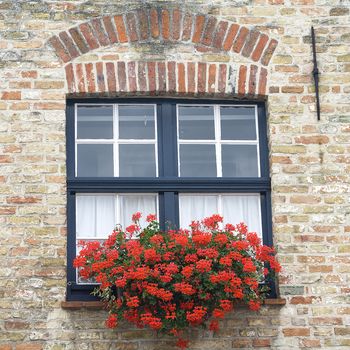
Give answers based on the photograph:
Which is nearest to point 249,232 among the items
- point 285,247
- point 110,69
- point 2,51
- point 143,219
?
point 285,247

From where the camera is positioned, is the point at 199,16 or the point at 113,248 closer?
the point at 113,248

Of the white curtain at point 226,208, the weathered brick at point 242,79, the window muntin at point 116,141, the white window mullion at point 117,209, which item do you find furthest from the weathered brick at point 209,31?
the white window mullion at point 117,209

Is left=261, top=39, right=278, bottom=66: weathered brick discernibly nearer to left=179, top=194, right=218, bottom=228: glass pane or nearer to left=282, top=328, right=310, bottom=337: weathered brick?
left=179, top=194, right=218, bottom=228: glass pane

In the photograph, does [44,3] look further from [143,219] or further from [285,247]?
[285,247]

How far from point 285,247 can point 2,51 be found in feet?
9.93

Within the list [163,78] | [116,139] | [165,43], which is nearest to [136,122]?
[116,139]

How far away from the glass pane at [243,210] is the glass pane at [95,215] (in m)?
1.01

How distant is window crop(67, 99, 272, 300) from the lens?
9.48 m

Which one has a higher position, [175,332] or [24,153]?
[24,153]

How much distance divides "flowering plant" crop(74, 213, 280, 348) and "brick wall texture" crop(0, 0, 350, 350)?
0.31 m

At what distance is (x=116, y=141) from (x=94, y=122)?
10.5 inches

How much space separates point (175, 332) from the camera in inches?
340

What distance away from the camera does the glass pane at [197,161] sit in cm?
966

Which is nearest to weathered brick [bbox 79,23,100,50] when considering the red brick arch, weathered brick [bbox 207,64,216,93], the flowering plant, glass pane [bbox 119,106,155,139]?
the red brick arch
